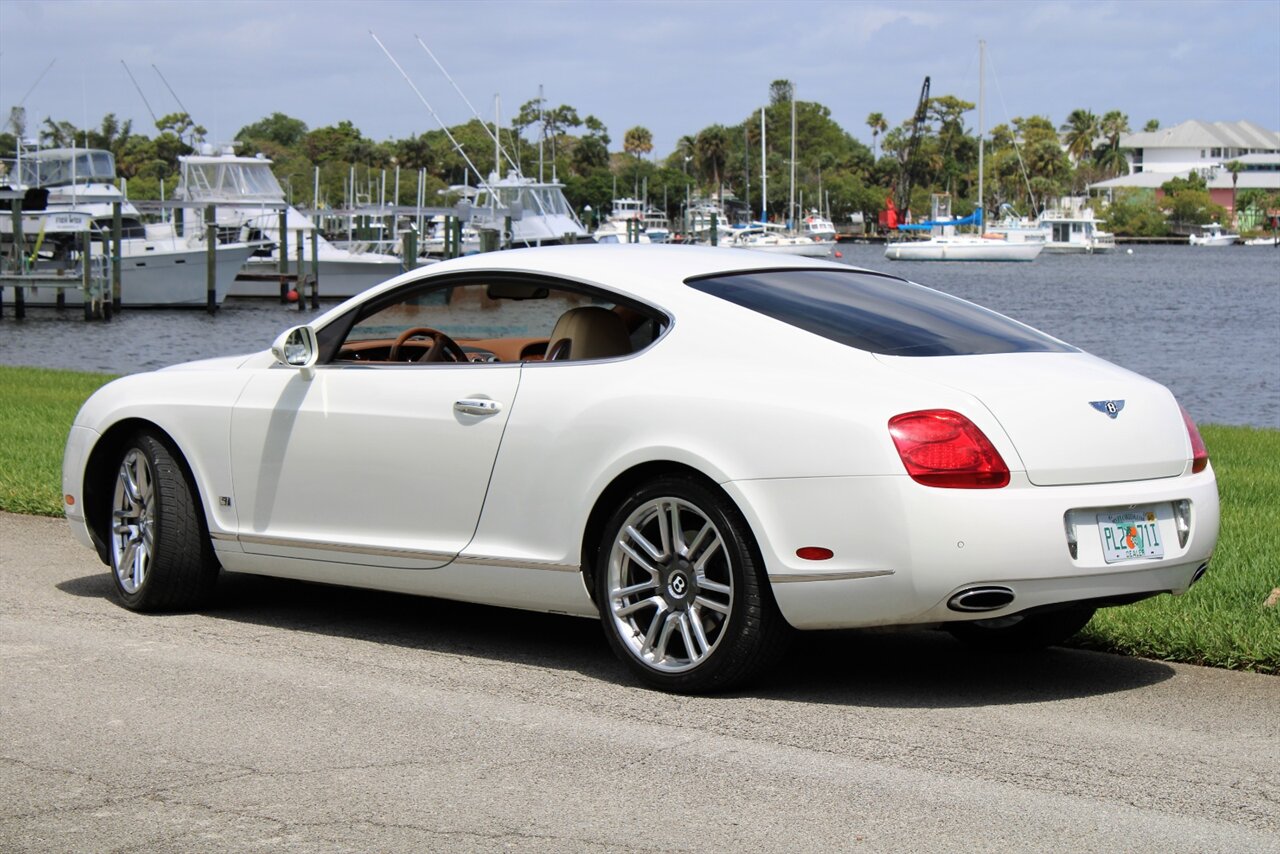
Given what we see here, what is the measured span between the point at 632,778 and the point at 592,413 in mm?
1515

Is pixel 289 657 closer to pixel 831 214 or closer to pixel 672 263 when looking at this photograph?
pixel 672 263

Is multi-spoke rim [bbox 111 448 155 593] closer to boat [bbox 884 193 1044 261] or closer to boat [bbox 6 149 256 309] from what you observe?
boat [bbox 6 149 256 309]

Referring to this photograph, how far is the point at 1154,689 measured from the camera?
19.3 ft

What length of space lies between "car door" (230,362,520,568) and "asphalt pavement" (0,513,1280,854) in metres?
0.41

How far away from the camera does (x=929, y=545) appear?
5191mm

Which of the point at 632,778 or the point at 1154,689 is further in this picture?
the point at 1154,689

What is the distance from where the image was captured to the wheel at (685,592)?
5.51 m

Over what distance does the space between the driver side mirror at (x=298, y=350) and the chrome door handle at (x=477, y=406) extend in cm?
85

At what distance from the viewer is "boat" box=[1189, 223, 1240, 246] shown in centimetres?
17250

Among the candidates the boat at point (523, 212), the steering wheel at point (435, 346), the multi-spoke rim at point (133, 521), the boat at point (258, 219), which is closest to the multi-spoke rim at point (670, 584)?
the steering wheel at point (435, 346)

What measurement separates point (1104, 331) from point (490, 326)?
140 feet

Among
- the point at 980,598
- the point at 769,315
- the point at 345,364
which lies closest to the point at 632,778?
the point at 980,598

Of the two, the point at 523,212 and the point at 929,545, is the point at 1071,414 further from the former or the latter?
the point at 523,212

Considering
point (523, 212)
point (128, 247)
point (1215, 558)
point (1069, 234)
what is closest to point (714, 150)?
point (1069, 234)
